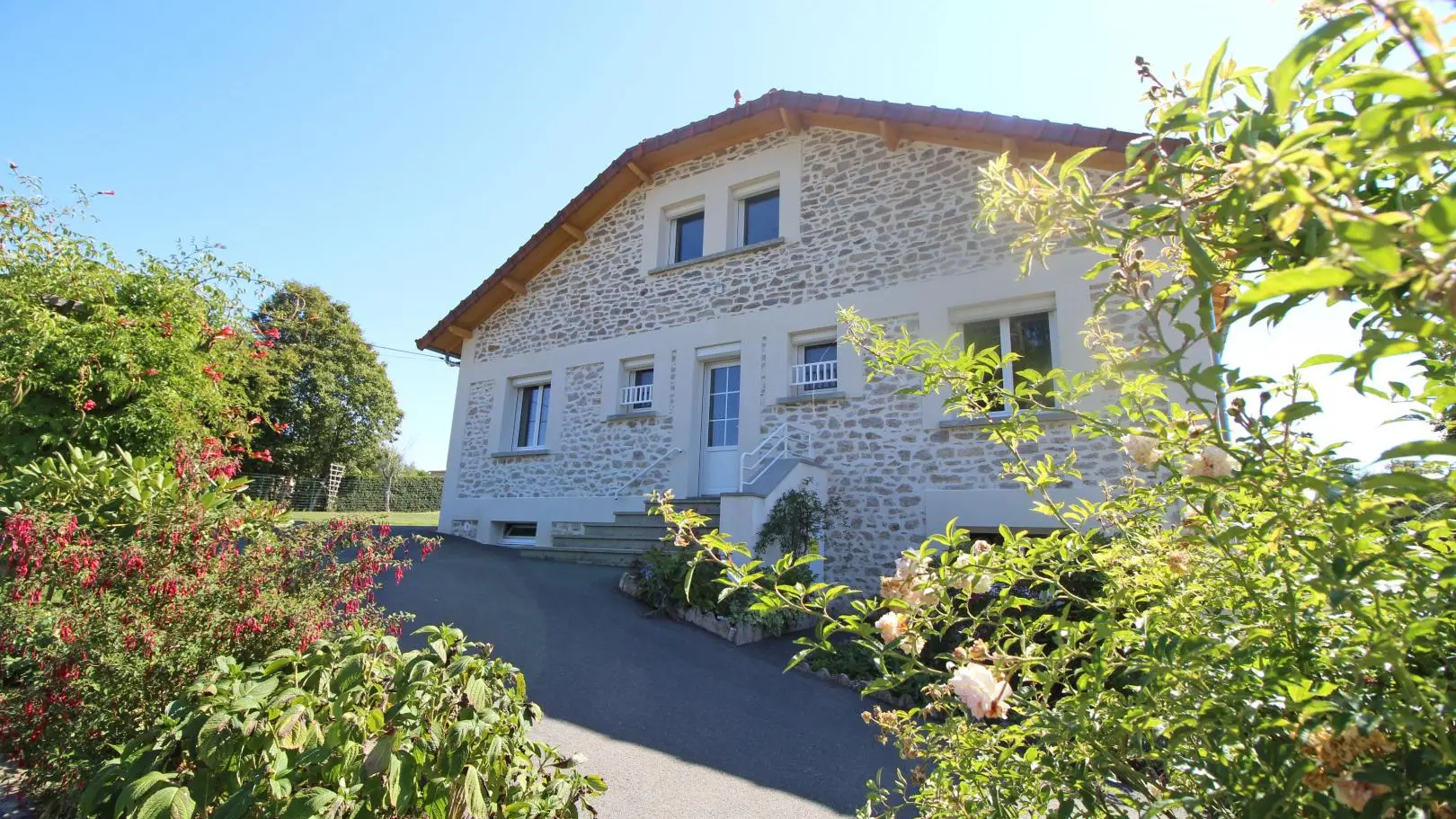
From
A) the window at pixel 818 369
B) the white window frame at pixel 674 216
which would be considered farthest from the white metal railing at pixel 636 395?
the window at pixel 818 369

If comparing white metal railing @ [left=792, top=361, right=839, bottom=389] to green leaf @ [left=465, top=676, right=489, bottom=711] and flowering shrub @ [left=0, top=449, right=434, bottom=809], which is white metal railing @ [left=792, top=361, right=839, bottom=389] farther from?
green leaf @ [left=465, top=676, right=489, bottom=711]

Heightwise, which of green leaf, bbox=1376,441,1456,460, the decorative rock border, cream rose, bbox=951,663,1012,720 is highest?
green leaf, bbox=1376,441,1456,460

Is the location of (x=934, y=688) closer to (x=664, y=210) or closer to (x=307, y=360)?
(x=664, y=210)

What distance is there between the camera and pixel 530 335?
11266mm

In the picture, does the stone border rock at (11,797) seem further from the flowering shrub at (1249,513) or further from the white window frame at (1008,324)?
the white window frame at (1008,324)

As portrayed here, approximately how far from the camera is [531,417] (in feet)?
36.7

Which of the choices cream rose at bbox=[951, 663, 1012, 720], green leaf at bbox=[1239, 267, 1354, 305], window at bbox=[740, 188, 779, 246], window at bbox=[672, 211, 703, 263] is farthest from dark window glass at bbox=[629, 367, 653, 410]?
green leaf at bbox=[1239, 267, 1354, 305]

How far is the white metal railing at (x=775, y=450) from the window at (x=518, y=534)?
161 inches

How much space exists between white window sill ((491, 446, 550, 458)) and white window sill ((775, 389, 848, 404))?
4170mm

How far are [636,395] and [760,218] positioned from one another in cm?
335

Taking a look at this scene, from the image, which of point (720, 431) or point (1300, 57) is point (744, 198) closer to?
point (720, 431)

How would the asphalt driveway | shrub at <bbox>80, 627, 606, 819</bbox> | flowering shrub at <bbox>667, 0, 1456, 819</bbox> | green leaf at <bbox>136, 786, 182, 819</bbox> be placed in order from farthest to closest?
the asphalt driveway, shrub at <bbox>80, 627, 606, 819</bbox>, green leaf at <bbox>136, 786, 182, 819</bbox>, flowering shrub at <bbox>667, 0, 1456, 819</bbox>

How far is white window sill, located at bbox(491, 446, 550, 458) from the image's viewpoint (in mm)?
10344

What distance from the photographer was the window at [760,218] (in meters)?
9.65
